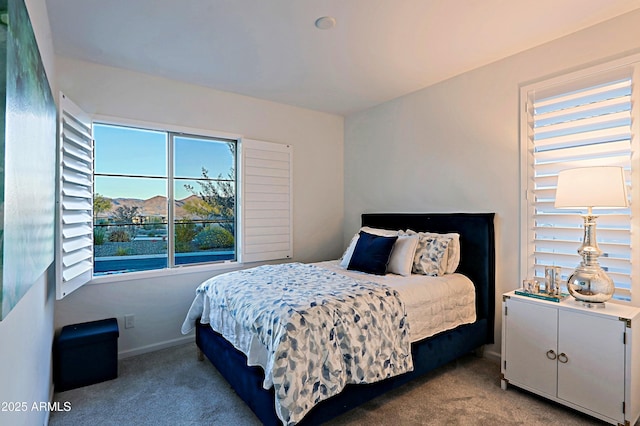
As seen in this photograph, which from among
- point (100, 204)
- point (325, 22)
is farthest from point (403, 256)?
point (100, 204)

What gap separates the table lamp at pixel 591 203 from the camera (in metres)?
2.02

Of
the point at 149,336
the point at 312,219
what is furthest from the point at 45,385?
the point at 312,219

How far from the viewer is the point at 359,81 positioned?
11.1 ft

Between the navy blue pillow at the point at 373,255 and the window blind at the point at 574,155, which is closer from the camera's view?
the window blind at the point at 574,155

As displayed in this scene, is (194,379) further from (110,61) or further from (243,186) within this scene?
(110,61)

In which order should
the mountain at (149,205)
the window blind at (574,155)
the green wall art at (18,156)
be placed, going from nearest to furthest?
the green wall art at (18,156), the window blind at (574,155), the mountain at (149,205)

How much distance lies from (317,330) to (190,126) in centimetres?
262

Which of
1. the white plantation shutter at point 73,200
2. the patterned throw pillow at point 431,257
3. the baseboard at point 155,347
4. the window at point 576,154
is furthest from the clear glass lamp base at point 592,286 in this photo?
the white plantation shutter at point 73,200

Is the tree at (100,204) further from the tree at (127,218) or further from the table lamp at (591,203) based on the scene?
the table lamp at (591,203)

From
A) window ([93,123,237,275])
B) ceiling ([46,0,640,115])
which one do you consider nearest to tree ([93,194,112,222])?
window ([93,123,237,275])

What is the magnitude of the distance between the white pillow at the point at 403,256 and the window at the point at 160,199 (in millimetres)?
1885

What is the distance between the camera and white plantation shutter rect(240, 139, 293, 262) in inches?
149

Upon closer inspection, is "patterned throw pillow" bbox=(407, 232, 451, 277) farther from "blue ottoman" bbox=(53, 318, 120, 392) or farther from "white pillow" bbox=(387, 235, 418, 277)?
"blue ottoman" bbox=(53, 318, 120, 392)

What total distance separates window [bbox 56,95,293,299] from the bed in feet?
3.49
